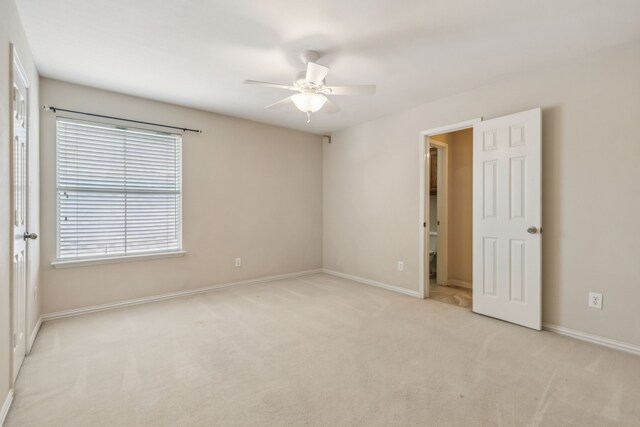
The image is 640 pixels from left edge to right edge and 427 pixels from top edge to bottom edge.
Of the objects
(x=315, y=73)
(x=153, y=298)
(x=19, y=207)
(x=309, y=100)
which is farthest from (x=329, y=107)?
(x=153, y=298)

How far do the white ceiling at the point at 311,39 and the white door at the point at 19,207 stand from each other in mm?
522

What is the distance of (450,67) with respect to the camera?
289 centimetres

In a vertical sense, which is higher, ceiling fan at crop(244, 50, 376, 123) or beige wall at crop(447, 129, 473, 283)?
ceiling fan at crop(244, 50, 376, 123)

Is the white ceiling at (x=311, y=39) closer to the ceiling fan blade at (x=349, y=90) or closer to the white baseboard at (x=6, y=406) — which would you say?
the ceiling fan blade at (x=349, y=90)

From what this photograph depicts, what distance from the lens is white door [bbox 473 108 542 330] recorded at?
113 inches

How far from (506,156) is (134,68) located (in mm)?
3713

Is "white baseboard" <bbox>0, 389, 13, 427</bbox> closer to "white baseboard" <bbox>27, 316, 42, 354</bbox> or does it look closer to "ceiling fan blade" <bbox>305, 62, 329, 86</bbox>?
"white baseboard" <bbox>27, 316, 42, 354</bbox>

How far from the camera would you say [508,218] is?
3.07m

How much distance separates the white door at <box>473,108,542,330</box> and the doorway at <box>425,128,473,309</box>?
1.23 metres

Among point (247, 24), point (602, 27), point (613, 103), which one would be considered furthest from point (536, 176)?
point (247, 24)

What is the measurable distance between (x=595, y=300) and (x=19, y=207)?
14.9 ft

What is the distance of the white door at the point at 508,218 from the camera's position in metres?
2.88

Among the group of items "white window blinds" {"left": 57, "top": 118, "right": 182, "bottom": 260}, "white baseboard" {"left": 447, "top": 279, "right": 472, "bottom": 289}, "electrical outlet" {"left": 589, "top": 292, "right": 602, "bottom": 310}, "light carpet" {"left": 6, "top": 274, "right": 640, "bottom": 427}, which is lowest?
"light carpet" {"left": 6, "top": 274, "right": 640, "bottom": 427}

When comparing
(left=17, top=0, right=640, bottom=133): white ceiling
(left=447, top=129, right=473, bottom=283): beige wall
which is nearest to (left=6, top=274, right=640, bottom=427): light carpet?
(left=447, top=129, right=473, bottom=283): beige wall
